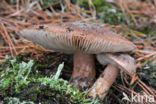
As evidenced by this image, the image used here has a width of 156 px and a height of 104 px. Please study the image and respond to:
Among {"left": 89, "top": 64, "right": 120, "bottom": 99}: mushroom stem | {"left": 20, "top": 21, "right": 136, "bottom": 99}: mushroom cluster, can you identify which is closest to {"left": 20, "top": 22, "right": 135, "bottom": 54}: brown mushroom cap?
{"left": 20, "top": 21, "right": 136, "bottom": 99}: mushroom cluster

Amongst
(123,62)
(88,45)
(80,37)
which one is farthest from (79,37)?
(123,62)

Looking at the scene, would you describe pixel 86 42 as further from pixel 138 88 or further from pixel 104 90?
pixel 138 88

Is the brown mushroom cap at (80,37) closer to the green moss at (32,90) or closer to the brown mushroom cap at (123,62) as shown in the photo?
the brown mushroom cap at (123,62)

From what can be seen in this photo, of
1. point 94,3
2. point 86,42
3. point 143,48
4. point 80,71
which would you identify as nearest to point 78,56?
point 80,71

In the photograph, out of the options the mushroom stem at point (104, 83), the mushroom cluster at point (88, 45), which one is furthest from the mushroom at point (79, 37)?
the mushroom stem at point (104, 83)

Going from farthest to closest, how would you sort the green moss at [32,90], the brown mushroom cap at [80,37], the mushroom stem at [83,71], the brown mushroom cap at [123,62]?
the mushroom stem at [83,71] → the brown mushroom cap at [123,62] → the brown mushroom cap at [80,37] → the green moss at [32,90]

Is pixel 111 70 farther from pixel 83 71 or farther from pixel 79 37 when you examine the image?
Answer: pixel 79 37

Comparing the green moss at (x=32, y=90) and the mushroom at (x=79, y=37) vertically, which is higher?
the mushroom at (x=79, y=37)

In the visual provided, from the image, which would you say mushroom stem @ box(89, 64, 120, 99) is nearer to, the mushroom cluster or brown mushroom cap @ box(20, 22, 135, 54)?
the mushroom cluster
